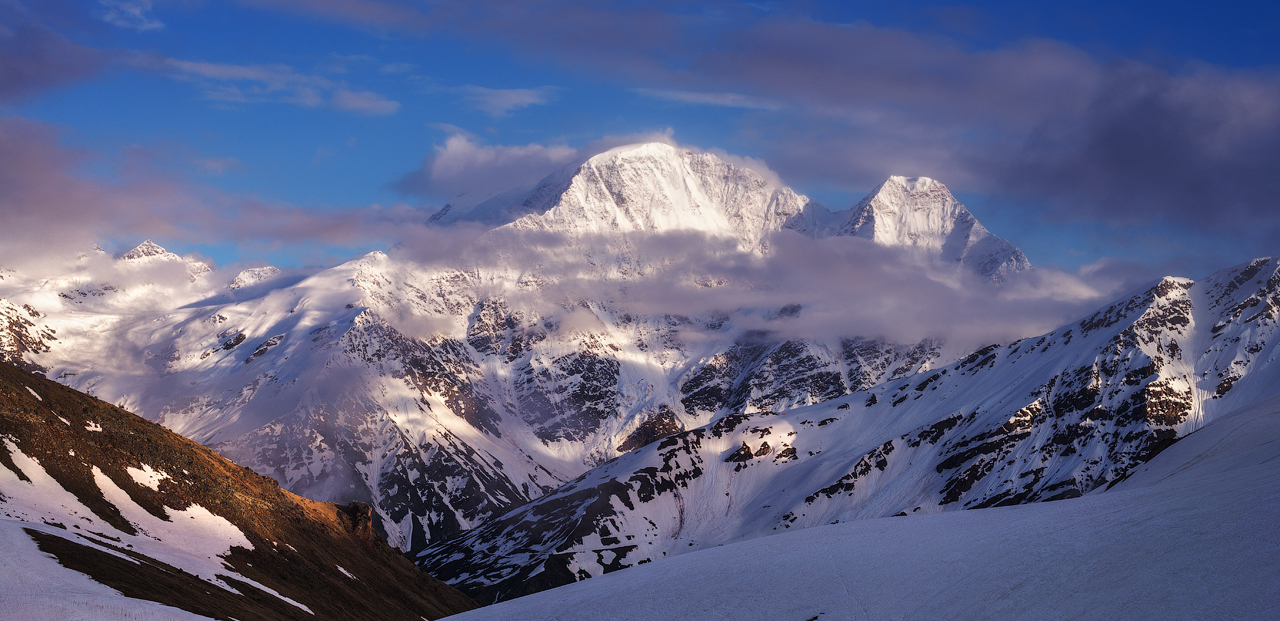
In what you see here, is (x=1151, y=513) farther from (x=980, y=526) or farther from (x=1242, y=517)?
(x=980, y=526)

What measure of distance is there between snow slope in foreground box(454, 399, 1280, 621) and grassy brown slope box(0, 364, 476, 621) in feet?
73.5

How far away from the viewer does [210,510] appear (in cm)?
9875

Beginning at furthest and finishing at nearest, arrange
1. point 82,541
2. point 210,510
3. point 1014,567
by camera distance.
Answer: point 210,510 < point 82,541 < point 1014,567

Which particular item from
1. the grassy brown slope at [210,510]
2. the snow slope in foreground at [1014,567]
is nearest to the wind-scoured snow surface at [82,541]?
the grassy brown slope at [210,510]

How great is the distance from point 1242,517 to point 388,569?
370ft

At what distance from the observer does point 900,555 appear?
5522 cm

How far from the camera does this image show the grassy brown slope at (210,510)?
66.9m

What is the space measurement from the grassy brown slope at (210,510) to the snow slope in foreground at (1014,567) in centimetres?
2242

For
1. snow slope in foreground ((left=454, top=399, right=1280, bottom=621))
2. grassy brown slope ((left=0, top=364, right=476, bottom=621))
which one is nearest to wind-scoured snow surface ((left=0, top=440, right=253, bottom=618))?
grassy brown slope ((left=0, top=364, right=476, bottom=621))

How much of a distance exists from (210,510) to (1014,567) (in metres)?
83.3

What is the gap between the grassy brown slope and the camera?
66.9 meters

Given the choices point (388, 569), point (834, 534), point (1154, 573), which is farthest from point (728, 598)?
point (388, 569)

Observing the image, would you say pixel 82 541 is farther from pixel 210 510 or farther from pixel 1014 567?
pixel 1014 567

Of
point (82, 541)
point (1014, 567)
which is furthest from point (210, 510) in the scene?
point (1014, 567)
